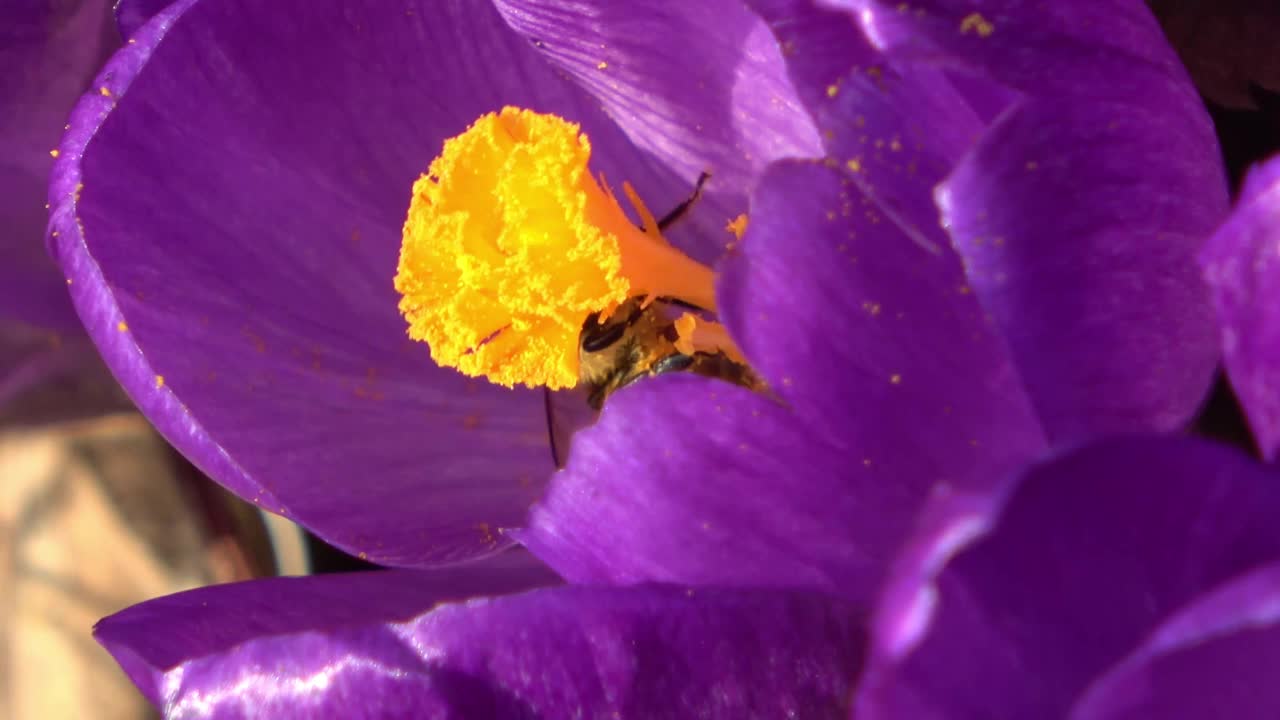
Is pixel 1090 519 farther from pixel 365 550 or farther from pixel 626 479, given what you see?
pixel 365 550

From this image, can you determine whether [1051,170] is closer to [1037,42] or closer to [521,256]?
[1037,42]

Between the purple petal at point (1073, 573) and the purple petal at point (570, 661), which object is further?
the purple petal at point (570, 661)

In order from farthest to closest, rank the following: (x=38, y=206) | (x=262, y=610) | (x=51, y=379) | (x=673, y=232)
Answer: (x=51, y=379)
(x=38, y=206)
(x=673, y=232)
(x=262, y=610)

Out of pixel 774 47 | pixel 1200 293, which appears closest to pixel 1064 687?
pixel 1200 293

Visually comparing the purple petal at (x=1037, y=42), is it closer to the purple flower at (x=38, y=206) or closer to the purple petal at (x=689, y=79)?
the purple petal at (x=689, y=79)

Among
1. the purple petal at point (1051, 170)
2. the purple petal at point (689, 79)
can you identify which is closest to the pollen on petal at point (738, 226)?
the purple petal at point (689, 79)

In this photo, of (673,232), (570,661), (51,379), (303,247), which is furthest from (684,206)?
(51,379)

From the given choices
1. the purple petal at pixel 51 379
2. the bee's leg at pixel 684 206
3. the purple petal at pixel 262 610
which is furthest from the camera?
the purple petal at pixel 51 379
